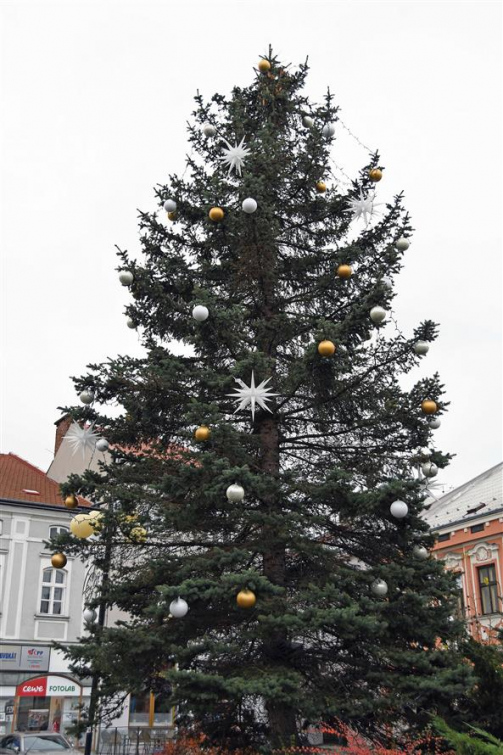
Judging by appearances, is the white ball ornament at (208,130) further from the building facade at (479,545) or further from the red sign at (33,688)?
the red sign at (33,688)

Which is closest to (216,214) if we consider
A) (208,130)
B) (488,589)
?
(208,130)

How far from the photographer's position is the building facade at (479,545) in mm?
23438

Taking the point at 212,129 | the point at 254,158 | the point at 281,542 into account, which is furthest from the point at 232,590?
the point at 212,129

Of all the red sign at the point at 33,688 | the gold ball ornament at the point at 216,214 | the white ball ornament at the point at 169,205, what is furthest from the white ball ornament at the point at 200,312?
the red sign at the point at 33,688

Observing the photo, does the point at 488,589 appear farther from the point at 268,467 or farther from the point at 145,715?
the point at 268,467

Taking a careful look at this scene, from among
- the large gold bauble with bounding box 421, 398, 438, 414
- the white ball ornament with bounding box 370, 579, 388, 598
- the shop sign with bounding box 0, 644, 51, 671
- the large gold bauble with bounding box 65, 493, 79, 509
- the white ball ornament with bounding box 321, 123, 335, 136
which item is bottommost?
the shop sign with bounding box 0, 644, 51, 671

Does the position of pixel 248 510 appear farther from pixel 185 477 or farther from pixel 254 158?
pixel 254 158

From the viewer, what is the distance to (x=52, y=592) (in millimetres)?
25875

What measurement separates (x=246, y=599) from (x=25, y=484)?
2229cm

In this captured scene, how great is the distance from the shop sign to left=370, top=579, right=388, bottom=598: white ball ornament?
65.1 feet

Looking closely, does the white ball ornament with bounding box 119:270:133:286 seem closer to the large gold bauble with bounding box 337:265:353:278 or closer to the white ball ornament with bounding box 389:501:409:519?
the large gold bauble with bounding box 337:265:353:278

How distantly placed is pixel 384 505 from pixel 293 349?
3609 mm

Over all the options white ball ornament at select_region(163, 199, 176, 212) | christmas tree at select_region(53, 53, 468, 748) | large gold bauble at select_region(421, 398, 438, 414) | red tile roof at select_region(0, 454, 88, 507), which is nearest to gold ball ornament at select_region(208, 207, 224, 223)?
christmas tree at select_region(53, 53, 468, 748)

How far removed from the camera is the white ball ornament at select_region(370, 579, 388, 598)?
317 inches
